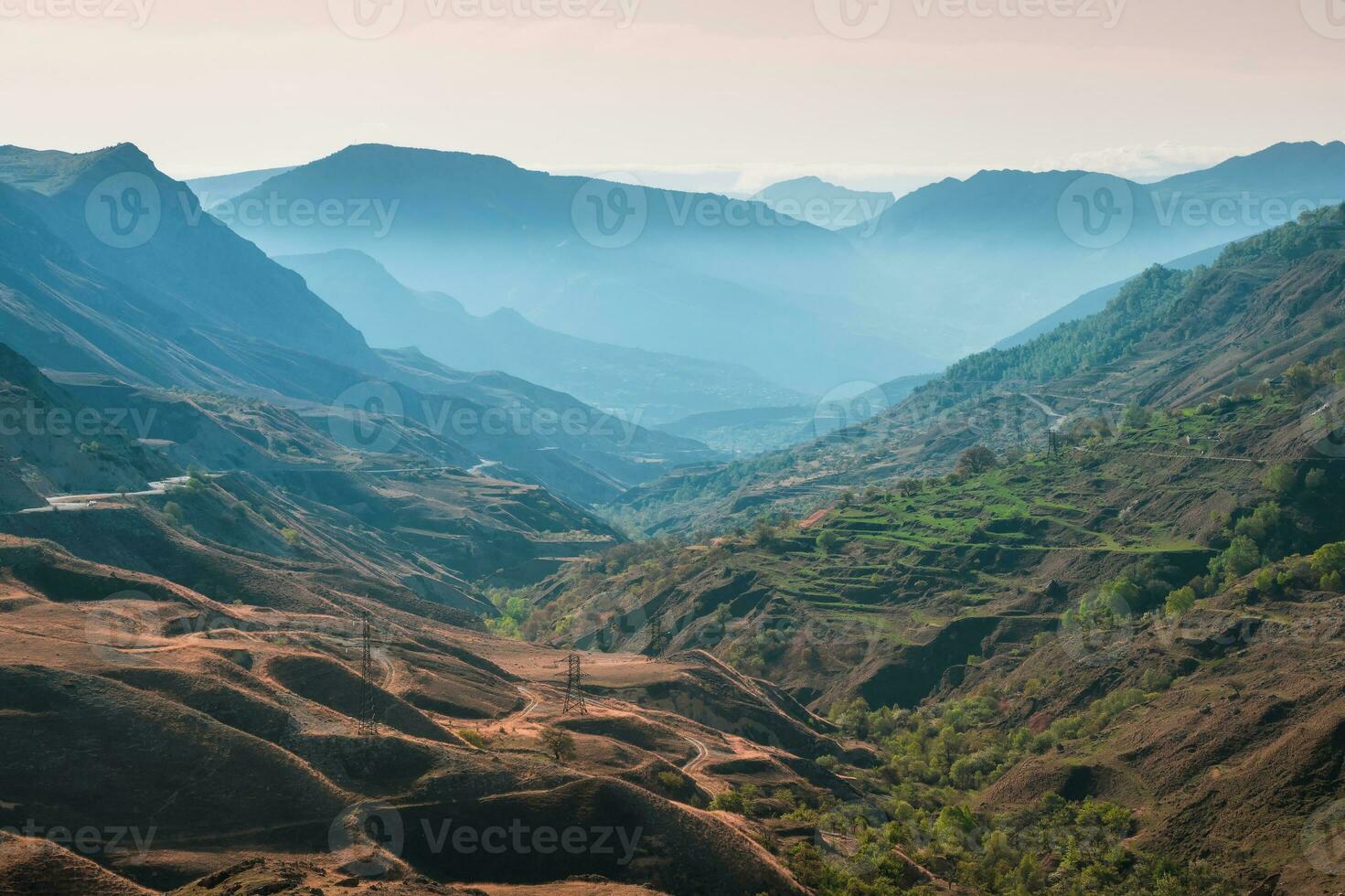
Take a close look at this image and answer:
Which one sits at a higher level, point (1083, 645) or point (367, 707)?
point (367, 707)

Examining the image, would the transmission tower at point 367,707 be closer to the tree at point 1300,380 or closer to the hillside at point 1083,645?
the hillside at point 1083,645

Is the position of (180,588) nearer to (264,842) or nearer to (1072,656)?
(264,842)

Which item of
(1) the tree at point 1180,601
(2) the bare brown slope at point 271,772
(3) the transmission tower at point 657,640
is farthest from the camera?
(3) the transmission tower at point 657,640

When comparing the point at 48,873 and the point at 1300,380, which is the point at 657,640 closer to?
the point at 1300,380

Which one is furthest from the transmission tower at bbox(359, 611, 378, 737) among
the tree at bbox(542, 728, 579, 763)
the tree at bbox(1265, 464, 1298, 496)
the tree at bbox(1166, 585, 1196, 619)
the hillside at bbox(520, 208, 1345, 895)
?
the tree at bbox(1265, 464, 1298, 496)

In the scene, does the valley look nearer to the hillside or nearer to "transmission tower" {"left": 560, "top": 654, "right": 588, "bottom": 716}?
the hillside

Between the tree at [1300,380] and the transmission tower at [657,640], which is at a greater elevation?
the tree at [1300,380]

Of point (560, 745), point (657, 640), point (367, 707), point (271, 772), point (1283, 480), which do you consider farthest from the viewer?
point (657, 640)

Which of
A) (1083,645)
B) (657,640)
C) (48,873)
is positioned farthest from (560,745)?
(657,640)

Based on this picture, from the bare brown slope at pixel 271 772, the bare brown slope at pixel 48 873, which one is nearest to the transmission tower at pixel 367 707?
the bare brown slope at pixel 271 772
